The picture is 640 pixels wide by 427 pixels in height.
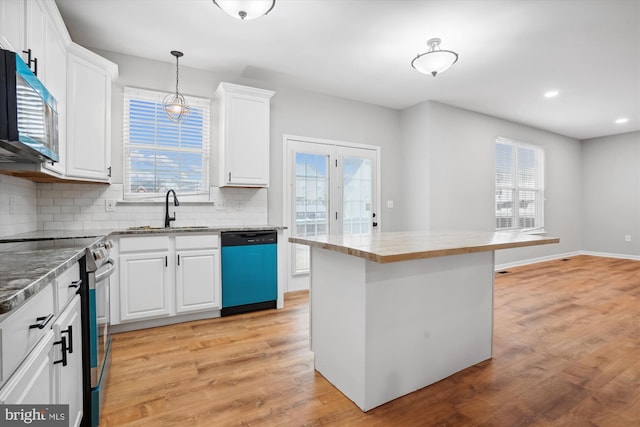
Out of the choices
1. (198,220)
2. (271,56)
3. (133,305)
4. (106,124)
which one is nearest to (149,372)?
(133,305)

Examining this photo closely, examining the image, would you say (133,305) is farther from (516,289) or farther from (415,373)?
(516,289)

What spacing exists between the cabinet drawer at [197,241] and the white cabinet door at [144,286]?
0.16 meters

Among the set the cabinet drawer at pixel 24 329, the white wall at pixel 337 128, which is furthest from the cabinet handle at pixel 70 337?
the white wall at pixel 337 128

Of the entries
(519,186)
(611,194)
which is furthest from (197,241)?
(611,194)

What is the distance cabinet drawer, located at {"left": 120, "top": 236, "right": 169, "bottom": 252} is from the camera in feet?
9.46

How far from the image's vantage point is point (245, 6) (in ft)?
6.89

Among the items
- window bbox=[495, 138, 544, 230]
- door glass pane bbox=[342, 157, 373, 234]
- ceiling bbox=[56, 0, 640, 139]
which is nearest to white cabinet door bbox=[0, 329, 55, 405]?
ceiling bbox=[56, 0, 640, 139]

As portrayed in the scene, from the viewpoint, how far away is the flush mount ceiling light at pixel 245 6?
2078 mm

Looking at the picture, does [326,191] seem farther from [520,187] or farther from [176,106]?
[520,187]

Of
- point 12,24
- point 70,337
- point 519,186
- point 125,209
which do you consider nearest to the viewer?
point 70,337

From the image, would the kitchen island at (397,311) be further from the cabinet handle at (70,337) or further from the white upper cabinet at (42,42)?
the white upper cabinet at (42,42)

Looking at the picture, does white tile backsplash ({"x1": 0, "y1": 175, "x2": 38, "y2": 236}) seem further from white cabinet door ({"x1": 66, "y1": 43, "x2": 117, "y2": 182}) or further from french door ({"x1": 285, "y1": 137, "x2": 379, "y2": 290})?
A: french door ({"x1": 285, "y1": 137, "x2": 379, "y2": 290})

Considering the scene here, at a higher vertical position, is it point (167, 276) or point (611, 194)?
point (611, 194)

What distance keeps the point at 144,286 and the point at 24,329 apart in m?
2.24
